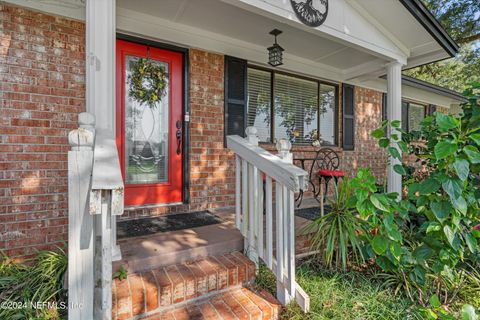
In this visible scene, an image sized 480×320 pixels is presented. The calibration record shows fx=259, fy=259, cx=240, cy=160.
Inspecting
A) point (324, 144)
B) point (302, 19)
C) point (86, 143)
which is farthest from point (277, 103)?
point (86, 143)

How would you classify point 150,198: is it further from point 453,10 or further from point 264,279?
point 453,10

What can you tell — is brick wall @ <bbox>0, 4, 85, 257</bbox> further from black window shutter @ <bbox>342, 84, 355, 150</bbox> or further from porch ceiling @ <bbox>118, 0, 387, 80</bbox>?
black window shutter @ <bbox>342, 84, 355, 150</bbox>

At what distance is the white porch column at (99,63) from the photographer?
5.82 ft

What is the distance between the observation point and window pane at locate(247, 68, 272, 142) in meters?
3.99

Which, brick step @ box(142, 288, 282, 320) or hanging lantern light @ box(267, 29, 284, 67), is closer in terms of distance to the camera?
brick step @ box(142, 288, 282, 320)

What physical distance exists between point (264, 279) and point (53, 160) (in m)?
2.27

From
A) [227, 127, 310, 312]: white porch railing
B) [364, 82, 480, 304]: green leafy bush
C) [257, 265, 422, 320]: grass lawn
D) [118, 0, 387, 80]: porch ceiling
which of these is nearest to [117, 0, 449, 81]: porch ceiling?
[118, 0, 387, 80]: porch ceiling

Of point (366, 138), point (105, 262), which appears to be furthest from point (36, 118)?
point (366, 138)

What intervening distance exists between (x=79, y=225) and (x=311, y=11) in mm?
2916

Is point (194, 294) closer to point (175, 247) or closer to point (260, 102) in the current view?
point (175, 247)

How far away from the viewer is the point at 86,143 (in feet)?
4.39

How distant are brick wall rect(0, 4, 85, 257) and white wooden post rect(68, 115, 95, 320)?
4.84 ft

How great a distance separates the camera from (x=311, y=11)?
2.80m

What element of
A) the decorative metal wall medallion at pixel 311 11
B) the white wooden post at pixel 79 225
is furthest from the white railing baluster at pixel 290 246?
the decorative metal wall medallion at pixel 311 11
